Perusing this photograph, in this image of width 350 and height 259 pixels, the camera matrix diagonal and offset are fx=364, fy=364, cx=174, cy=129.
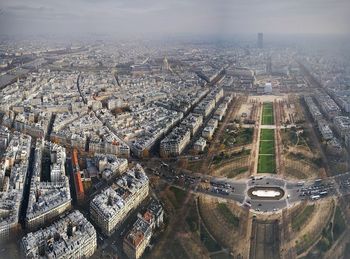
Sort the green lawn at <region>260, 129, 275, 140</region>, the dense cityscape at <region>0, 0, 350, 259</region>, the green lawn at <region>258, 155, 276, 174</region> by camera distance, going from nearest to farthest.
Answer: the dense cityscape at <region>0, 0, 350, 259</region>
the green lawn at <region>258, 155, 276, 174</region>
the green lawn at <region>260, 129, 275, 140</region>

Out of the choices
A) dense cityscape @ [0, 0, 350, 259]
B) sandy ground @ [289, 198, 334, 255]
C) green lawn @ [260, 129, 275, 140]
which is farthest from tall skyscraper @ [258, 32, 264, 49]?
sandy ground @ [289, 198, 334, 255]

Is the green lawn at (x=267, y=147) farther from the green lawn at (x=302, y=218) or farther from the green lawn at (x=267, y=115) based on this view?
the green lawn at (x=302, y=218)

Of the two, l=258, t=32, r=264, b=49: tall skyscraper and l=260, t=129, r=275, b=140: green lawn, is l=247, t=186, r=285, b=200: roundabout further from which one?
l=258, t=32, r=264, b=49: tall skyscraper

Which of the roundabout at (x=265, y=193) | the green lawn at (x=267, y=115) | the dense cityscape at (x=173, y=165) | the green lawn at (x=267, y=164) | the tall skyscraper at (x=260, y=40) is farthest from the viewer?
the tall skyscraper at (x=260, y=40)

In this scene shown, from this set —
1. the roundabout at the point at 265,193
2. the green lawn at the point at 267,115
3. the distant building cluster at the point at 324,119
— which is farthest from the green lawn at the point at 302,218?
the green lawn at the point at 267,115

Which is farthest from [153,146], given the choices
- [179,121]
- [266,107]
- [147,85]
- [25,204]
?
[147,85]
